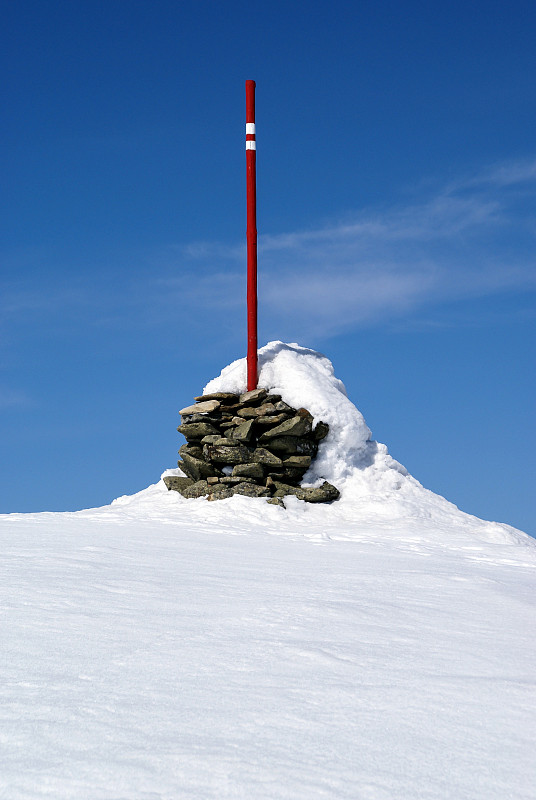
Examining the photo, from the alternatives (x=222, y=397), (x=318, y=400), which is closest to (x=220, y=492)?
(x=222, y=397)

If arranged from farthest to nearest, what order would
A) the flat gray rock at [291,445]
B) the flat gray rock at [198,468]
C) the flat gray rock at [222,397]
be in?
the flat gray rock at [222,397]
the flat gray rock at [198,468]
the flat gray rock at [291,445]

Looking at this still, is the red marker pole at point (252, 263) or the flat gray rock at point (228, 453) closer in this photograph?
the flat gray rock at point (228, 453)

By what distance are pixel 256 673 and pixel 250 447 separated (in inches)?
315

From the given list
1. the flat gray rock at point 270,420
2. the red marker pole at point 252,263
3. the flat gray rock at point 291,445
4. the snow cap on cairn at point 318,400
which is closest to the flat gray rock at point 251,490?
the flat gray rock at point 291,445

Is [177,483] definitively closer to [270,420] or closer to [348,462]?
[270,420]

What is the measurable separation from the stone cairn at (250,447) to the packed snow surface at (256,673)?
340 cm

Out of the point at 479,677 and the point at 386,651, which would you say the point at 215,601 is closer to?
the point at 386,651

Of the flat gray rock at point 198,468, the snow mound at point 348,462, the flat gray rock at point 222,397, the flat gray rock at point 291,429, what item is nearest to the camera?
the snow mound at point 348,462

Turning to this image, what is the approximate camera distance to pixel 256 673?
117 inches

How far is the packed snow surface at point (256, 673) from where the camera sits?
207cm

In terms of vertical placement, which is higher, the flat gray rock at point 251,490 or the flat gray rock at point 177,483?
the flat gray rock at point 177,483

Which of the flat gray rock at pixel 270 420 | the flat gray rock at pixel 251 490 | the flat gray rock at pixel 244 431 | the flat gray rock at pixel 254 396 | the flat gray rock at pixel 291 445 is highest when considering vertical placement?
the flat gray rock at pixel 254 396

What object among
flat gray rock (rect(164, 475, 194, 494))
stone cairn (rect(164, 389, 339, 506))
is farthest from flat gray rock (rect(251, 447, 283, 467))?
flat gray rock (rect(164, 475, 194, 494))

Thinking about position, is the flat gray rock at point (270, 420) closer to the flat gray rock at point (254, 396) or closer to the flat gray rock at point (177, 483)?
the flat gray rock at point (254, 396)
